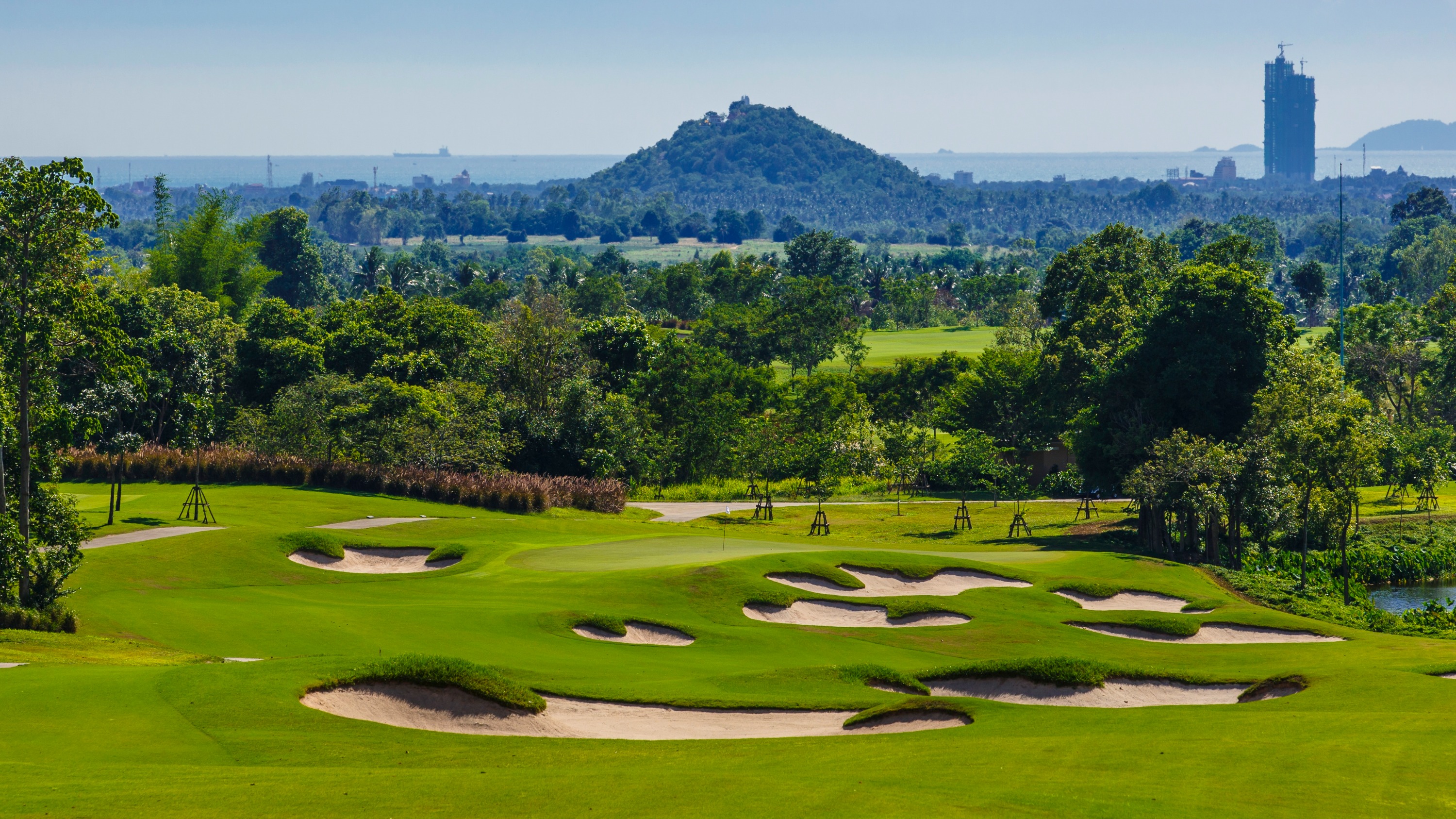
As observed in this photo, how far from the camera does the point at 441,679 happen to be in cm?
2158

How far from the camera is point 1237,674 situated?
1091 inches

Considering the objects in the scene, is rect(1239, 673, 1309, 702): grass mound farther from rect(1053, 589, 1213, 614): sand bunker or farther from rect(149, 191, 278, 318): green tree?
rect(149, 191, 278, 318): green tree

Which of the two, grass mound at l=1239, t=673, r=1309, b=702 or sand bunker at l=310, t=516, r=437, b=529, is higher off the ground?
sand bunker at l=310, t=516, r=437, b=529

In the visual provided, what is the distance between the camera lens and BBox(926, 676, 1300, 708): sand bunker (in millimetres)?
25297

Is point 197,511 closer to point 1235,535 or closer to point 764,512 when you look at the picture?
point 764,512

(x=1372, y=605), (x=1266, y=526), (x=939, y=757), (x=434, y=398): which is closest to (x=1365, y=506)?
(x=1266, y=526)

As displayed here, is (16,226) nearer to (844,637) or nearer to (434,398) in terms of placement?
(844,637)

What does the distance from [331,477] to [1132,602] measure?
39.2 metres

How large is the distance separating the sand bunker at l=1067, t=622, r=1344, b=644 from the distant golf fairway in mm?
353

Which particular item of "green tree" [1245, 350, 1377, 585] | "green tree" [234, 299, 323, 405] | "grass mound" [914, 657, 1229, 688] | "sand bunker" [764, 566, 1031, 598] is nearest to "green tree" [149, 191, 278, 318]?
"green tree" [234, 299, 323, 405]

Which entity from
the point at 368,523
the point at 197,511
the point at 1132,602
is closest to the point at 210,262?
the point at 368,523

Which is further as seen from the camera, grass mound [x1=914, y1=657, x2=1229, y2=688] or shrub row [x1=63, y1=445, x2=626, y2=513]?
shrub row [x1=63, y1=445, x2=626, y2=513]

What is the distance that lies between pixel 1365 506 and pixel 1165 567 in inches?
1191

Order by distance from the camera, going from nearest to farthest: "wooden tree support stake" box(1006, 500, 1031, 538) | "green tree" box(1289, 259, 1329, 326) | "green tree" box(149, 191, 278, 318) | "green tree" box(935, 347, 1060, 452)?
"wooden tree support stake" box(1006, 500, 1031, 538)
"green tree" box(935, 347, 1060, 452)
"green tree" box(149, 191, 278, 318)
"green tree" box(1289, 259, 1329, 326)
